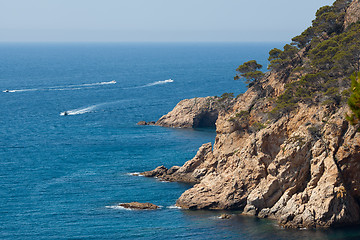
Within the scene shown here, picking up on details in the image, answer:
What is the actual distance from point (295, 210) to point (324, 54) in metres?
25.6

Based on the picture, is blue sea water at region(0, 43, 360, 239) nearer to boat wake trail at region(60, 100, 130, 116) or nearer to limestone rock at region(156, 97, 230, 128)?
boat wake trail at region(60, 100, 130, 116)

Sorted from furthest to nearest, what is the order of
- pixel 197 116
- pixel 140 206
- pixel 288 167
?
pixel 197 116 < pixel 140 206 < pixel 288 167

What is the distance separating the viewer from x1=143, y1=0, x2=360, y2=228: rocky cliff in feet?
231

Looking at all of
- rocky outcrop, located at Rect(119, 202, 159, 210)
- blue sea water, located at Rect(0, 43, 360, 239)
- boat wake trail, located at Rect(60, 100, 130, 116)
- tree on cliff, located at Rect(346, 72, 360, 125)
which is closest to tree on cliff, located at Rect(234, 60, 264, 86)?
blue sea water, located at Rect(0, 43, 360, 239)

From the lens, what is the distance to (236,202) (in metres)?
79.2

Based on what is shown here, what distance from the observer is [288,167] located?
74.6 meters

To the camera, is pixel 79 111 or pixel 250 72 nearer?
pixel 250 72

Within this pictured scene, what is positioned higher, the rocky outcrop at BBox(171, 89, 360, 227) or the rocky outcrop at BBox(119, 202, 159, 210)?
the rocky outcrop at BBox(171, 89, 360, 227)

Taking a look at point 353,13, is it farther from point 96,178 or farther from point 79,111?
point 79,111

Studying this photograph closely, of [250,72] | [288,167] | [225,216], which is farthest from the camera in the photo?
[250,72]

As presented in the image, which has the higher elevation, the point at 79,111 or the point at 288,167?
the point at 288,167

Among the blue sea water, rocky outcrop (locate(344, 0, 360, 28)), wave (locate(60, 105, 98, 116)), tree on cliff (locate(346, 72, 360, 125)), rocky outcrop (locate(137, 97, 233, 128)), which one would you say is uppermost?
rocky outcrop (locate(344, 0, 360, 28))

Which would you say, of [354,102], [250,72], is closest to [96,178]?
[250,72]

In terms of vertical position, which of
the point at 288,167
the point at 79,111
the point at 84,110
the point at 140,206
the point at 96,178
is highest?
the point at 288,167
